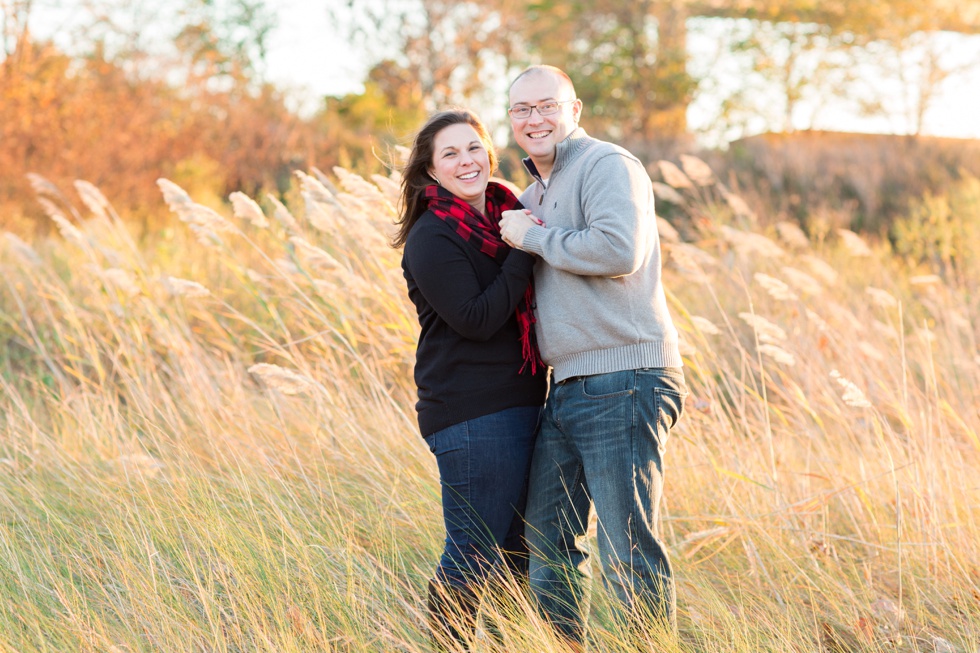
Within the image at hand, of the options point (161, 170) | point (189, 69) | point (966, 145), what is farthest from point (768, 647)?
point (189, 69)

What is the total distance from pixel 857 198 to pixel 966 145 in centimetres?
280

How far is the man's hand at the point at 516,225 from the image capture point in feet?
9.03

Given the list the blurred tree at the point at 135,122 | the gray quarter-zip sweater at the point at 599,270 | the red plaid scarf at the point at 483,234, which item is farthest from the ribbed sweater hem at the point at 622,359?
the blurred tree at the point at 135,122

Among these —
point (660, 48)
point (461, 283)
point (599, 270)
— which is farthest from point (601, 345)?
point (660, 48)

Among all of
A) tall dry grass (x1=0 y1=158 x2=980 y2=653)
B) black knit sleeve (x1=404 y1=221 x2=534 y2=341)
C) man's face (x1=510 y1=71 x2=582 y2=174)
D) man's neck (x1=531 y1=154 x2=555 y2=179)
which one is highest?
man's face (x1=510 y1=71 x2=582 y2=174)

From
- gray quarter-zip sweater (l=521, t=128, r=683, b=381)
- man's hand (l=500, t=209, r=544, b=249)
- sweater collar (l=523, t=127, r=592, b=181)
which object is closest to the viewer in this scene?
gray quarter-zip sweater (l=521, t=128, r=683, b=381)

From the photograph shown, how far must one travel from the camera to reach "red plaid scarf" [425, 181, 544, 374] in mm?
2803

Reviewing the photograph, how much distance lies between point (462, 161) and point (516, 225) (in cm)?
30

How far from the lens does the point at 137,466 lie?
383 cm

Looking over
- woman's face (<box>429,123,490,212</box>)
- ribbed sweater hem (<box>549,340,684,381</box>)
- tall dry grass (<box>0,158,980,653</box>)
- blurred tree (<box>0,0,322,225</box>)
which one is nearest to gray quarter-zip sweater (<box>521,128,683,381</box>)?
ribbed sweater hem (<box>549,340,684,381</box>)

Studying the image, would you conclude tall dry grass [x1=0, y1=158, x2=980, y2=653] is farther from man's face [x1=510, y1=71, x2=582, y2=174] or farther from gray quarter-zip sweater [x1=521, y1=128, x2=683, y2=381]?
man's face [x1=510, y1=71, x2=582, y2=174]

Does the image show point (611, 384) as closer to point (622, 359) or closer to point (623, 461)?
point (622, 359)

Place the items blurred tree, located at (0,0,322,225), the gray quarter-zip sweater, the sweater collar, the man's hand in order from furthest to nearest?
blurred tree, located at (0,0,322,225)
the sweater collar
the man's hand
the gray quarter-zip sweater

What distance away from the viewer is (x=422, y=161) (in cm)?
302
